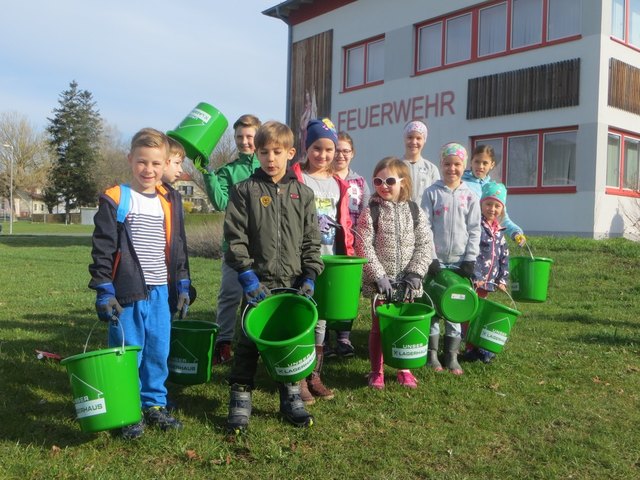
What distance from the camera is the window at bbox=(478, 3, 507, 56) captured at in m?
15.3

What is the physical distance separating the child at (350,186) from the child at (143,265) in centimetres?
151

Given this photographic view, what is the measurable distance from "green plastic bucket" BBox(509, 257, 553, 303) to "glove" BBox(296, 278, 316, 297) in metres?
2.97

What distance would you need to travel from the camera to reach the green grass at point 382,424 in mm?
3172

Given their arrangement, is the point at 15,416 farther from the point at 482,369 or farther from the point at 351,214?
the point at 482,369

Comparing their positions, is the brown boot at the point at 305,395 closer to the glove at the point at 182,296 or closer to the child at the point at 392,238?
the child at the point at 392,238

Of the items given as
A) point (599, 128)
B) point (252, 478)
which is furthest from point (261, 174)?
point (599, 128)

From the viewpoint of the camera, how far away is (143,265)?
3.51m

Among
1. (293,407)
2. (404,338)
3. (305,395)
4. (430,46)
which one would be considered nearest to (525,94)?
(430,46)

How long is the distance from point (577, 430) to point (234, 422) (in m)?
2.07

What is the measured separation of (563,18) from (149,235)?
1345cm

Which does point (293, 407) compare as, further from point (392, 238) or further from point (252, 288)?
point (392, 238)

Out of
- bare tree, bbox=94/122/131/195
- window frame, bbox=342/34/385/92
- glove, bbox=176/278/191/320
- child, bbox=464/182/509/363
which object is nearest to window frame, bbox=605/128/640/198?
window frame, bbox=342/34/385/92

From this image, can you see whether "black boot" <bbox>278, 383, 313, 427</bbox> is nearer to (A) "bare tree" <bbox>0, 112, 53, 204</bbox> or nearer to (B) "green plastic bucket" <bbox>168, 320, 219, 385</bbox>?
(B) "green plastic bucket" <bbox>168, 320, 219, 385</bbox>

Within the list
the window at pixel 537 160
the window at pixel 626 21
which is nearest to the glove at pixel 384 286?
the window at pixel 537 160
